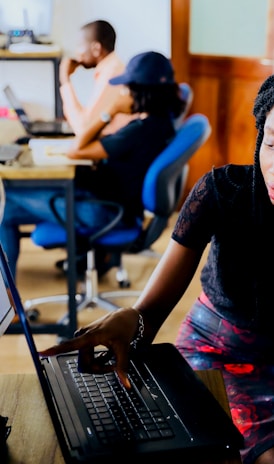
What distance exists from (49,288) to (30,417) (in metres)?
2.20

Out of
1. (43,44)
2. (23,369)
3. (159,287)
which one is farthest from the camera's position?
(43,44)

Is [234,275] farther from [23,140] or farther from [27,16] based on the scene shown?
[27,16]

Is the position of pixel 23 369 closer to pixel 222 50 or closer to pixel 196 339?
pixel 196 339

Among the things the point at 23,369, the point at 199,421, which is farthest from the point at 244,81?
the point at 199,421

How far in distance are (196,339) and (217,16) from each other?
2625 millimetres

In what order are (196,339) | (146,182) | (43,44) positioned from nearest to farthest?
(196,339)
(146,182)
(43,44)

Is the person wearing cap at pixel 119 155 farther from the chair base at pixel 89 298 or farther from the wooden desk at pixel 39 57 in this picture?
the wooden desk at pixel 39 57

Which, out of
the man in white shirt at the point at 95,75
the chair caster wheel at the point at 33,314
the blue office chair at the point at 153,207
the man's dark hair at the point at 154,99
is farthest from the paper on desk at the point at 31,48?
the chair caster wheel at the point at 33,314

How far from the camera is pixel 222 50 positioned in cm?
383

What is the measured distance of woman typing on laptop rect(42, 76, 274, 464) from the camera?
136 centimetres

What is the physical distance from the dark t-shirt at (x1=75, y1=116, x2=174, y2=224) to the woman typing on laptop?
1.29 metres

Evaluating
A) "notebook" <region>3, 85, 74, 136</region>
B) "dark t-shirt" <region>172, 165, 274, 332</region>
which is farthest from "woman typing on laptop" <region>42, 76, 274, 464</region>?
"notebook" <region>3, 85, 74, 136</region>

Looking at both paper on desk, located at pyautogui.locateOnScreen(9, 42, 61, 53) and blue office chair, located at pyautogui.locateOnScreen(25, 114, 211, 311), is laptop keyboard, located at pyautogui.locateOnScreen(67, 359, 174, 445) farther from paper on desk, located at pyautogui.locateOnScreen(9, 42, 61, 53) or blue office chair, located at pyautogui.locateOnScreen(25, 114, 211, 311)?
→ paper on desk, located at pyautogui.locateOnScreen(9, 42, 61, 53)

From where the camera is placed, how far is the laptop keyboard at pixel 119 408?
0.97 meters
